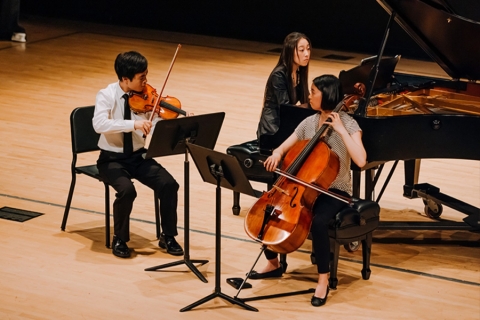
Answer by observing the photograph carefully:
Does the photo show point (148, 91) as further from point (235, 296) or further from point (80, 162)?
point (80, 162)

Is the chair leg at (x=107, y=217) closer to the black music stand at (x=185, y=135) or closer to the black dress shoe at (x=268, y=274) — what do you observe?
the black music stand at (x=185, y=135)

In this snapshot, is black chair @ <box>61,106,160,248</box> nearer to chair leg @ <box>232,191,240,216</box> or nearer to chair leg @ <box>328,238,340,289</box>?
chair leg @ <box>232,191,240,216</box>

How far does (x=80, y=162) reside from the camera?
6.67 m

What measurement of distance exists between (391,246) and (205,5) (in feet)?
25.9

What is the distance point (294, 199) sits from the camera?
4285 millimetres

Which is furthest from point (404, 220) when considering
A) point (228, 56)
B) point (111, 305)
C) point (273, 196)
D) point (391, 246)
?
point (228, 56)

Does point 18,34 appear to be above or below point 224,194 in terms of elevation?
above

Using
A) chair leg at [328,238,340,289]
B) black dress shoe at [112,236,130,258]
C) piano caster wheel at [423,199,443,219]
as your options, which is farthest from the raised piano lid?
black dress shoe at [112,236,130,258]

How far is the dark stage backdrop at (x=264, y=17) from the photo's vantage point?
11.6 meters

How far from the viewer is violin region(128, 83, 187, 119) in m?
4.76

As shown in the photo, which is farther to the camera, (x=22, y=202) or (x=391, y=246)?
(x=22, y=202)

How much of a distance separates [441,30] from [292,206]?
191cm

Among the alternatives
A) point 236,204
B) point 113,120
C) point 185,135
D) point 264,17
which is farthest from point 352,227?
point 264,17

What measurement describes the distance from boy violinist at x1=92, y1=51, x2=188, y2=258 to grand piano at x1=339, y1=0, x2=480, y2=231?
1.11 meters
